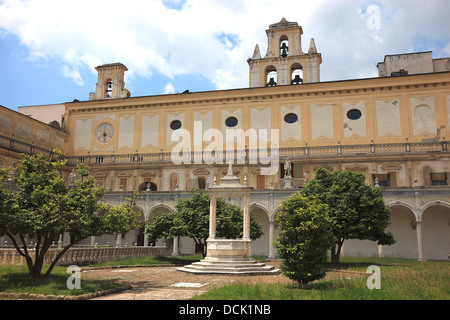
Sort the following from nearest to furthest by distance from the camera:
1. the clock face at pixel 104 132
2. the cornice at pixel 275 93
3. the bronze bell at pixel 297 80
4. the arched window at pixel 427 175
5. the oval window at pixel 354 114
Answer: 1. the arched window at pixel 427 175
2. the cornice at pixel 275 93
3. the oval window at pixel 354 114
4. the bronze bell at pixel 297 80
5. the clock face at pixel 104 132

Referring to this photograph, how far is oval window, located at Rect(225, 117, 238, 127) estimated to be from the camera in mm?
40125

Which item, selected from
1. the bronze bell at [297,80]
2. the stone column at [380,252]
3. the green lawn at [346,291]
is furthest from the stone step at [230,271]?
the bronze bell at [297,80]

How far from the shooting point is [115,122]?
141ft

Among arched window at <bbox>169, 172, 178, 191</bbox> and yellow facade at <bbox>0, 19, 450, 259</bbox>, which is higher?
yellow facade at <bbox>0, 19, 450, 259</bbox>

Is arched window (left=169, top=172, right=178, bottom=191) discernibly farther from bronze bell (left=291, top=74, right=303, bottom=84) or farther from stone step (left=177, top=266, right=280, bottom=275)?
stone step (left=177, top=266, right=280, bottom=275)

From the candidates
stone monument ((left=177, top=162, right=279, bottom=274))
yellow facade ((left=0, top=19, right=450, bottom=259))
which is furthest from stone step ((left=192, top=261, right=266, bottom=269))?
yellow facade ((left=0, top=19, right=450, bottom=259))

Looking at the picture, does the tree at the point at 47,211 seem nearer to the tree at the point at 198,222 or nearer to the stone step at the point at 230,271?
the stone step at the point at 230,271

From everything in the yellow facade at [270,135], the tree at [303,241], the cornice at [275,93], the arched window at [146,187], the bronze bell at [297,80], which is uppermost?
the bronze bell at [297,80]

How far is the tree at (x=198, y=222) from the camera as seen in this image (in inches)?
946

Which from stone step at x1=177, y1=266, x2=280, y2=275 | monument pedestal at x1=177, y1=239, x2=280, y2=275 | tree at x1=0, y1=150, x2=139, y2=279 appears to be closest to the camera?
tree at x1=0, y1=150, x2=139, y2=279

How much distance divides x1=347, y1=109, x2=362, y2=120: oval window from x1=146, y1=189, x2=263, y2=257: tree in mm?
16944

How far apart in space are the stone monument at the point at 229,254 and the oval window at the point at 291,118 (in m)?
19.4
